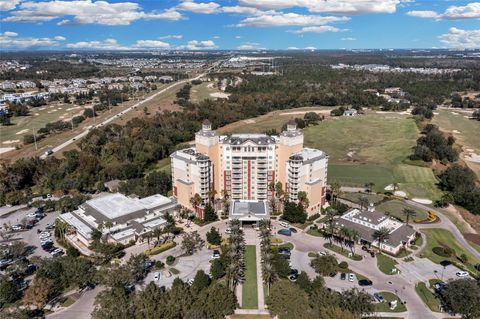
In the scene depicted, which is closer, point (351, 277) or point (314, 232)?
point (351, 277)

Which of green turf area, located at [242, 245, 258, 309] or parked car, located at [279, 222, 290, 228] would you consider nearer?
green turf area, located at [242, 245, 258, 309]

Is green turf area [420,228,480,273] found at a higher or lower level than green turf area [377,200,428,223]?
lower

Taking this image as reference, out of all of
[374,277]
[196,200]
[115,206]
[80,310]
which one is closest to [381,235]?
[374,277]

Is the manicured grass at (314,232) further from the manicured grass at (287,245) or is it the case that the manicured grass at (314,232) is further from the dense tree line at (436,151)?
the dense tree line at (436,151)

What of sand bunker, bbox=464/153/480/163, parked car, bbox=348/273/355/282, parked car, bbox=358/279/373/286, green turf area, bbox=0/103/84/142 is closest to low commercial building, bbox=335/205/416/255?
parked car, bbox=358/279/373/286

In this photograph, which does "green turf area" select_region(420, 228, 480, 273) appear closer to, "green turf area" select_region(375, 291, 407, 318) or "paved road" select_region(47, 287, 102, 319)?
"green turf area" select_region(375, 291, 407, 318)

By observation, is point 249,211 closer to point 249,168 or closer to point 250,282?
point 249,168
